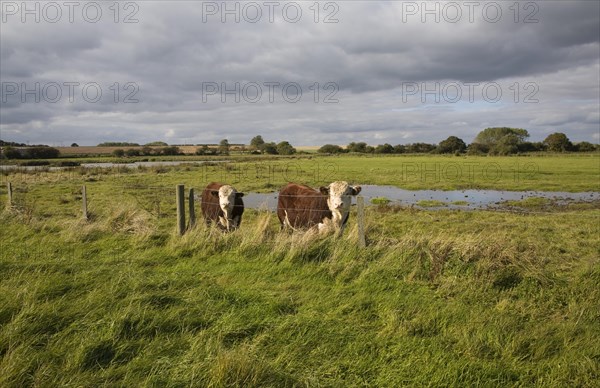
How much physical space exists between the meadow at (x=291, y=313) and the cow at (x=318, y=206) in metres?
1.45

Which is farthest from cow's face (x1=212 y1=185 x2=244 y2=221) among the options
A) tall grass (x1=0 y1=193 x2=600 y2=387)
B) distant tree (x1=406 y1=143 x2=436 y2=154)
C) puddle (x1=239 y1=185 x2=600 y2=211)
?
distant tree (x1=406 y1=143 x2=436 y2=154)

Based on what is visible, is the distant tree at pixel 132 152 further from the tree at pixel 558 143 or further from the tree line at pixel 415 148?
the tree at pixel 558 143

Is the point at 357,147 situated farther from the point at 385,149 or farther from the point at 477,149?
the point at 477,149

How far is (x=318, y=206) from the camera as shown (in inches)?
380

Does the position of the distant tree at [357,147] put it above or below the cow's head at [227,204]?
above

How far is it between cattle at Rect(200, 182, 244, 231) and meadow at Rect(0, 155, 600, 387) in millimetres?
1696

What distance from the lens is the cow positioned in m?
9.04

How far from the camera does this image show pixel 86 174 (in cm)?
4100

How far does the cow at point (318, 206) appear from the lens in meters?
9.04

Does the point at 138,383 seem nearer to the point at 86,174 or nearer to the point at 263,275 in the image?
the point at 263,275

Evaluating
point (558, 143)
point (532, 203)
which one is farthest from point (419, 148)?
point (532, 203)

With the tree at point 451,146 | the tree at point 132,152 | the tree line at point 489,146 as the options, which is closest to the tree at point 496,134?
the tree line at point 489,146

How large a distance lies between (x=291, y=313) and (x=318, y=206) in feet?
15.5

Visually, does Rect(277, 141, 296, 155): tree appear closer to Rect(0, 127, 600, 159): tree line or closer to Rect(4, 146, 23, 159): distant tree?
Rect(0, 127, 600, 159): tree line
